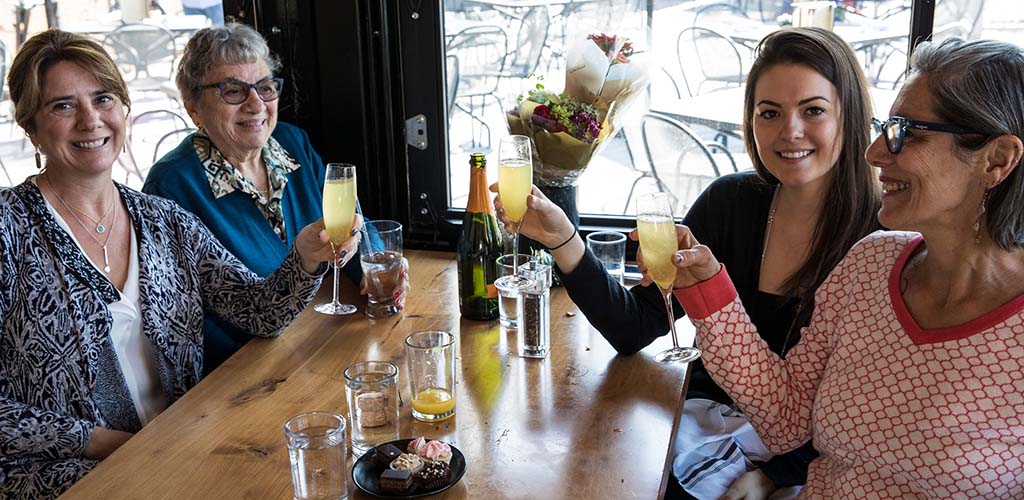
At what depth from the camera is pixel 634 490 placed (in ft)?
4.62

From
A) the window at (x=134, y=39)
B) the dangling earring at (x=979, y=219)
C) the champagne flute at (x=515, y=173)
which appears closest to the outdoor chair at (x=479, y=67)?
the window at (x=134, y=39)

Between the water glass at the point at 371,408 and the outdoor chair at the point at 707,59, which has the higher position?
the outdoor chair at the point at 707,59

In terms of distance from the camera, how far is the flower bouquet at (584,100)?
2.28 m

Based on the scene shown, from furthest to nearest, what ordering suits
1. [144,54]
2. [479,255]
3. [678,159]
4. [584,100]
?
[144,54]
[678,159]
[584,100]
[479,255]

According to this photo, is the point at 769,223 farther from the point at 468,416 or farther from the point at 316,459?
the point at 316,459

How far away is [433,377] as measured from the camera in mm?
1652

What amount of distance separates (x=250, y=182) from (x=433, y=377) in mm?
1082

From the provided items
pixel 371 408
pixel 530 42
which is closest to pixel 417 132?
pixel 530 42

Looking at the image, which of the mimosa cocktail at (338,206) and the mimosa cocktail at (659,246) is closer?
the mimosa cocktail at (659,246)

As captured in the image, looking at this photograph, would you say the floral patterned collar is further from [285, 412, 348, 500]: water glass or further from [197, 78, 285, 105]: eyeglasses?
[285, 412, 348, 500]: water glass

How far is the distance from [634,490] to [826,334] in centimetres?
52

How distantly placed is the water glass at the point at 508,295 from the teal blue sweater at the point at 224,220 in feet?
1.72

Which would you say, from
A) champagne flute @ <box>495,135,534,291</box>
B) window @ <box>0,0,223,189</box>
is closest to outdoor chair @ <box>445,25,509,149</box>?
window @ <box>0,0,223,189</box>

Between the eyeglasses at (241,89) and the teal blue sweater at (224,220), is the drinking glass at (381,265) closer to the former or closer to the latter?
the teal blue sweater at (224,220)
